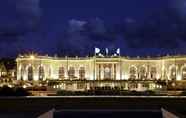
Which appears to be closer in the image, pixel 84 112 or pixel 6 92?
pixel 84 112

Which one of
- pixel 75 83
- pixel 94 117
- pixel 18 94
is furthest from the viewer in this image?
pixel 75 83

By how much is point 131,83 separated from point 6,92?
115 meters

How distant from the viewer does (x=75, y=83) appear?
195000 millimetres

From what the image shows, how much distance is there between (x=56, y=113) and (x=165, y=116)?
1116mm

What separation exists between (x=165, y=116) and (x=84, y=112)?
82cm

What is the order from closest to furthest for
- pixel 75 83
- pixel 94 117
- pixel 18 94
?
1. pixel 94 117
2. pixel 18 94
3. pixel 75 83

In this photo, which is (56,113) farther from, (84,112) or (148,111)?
(148,111)

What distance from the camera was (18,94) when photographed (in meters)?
82.3

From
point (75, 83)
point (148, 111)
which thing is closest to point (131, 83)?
point (75, 83)

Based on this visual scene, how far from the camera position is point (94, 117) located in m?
5.83

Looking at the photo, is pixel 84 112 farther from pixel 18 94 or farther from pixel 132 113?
pixel 18 94

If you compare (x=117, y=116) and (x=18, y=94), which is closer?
(x=117, y=116)

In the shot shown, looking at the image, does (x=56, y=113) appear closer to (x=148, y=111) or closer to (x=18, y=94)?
(x=148, y=111)

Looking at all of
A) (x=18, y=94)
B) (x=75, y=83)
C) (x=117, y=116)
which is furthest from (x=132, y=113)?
(x=75, y=83)
